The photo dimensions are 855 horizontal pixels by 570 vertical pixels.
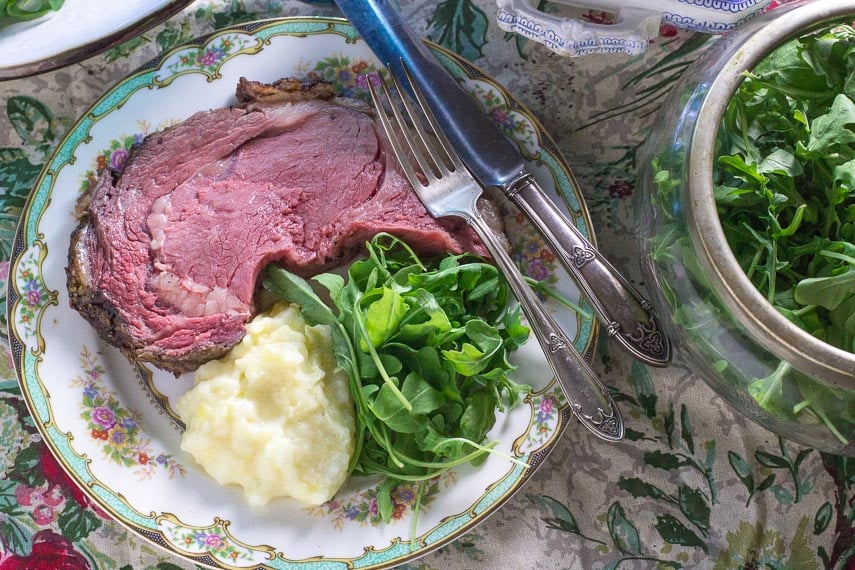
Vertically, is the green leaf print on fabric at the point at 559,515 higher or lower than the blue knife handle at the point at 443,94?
lower

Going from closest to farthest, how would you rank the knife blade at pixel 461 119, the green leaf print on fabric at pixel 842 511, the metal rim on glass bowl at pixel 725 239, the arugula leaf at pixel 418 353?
1. the metal rim on glass bowl at pixel 725 239
2. the arugula leaf at pixel 418 353
3. the knife blade at pixel 461 119
4. the green leaf print on fabric at pixel 842 511

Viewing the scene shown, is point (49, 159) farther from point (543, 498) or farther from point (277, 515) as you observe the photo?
point (543, 498)

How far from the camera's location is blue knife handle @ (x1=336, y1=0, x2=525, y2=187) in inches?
73.2

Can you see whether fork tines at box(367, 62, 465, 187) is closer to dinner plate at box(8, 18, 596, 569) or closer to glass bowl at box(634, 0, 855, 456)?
dinner plate at box(8, 18, 596, 569)

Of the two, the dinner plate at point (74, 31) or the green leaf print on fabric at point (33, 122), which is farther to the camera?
the green leaf print on fabric at point (33, 122)

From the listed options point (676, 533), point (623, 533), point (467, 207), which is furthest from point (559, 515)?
point (467, 207)

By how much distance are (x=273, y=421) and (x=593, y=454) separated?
872 millimetres

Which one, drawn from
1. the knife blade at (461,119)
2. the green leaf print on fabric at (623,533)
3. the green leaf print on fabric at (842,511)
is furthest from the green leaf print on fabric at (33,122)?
the green leaf print on fabric at (842,511)

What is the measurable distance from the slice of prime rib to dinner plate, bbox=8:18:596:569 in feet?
0.27

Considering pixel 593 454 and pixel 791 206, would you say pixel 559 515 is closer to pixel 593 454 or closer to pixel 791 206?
pixel 593 454

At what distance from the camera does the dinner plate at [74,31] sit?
1.89m

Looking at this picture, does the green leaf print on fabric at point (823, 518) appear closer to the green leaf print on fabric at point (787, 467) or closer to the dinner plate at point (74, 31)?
the green leaf print on fabric at point (787, 467)

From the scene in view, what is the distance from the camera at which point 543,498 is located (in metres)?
1.99

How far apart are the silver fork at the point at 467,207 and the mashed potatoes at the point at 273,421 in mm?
500
